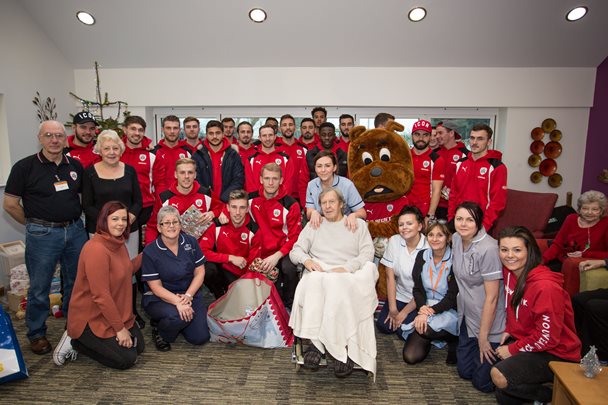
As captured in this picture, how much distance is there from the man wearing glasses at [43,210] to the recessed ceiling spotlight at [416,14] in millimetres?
3808

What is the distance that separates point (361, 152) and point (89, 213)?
2174mm

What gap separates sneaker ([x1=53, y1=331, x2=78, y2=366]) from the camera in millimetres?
2561

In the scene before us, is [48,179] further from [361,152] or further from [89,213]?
[361,152]

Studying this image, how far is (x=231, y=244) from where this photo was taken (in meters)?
3.20

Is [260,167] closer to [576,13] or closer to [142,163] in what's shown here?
[142,163]

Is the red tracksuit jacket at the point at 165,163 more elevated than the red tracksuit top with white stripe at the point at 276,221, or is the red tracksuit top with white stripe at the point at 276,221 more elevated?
the red tracksuit jacket at the point at 165,163

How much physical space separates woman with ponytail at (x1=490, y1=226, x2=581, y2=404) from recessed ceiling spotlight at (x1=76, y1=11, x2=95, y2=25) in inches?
202

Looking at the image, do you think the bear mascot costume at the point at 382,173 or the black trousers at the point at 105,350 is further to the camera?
the bear mascot costume at the point at 382,173

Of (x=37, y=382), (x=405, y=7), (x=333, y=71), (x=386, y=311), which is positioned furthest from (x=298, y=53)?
(x=37, y=382)

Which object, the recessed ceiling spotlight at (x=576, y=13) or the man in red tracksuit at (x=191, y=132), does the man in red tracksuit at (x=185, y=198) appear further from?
the recessed ceiling spotlight at (x=576, y=13)

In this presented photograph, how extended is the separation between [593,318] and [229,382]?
2453 millimetres

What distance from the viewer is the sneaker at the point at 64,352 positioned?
8.40 feet

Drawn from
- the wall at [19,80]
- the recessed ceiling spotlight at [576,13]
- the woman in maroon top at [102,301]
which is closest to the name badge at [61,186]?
the woman in maroon top at [102,301]

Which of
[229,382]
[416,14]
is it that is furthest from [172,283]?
[416,14]
